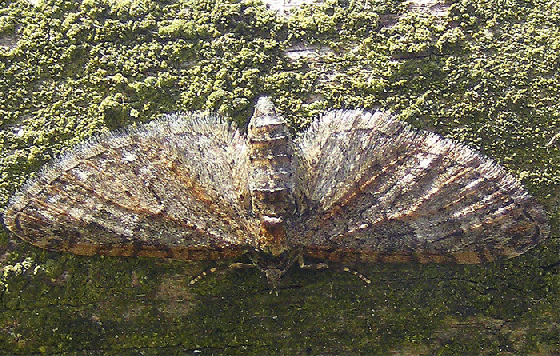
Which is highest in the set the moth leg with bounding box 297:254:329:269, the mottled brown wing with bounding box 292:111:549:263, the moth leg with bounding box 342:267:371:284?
the mottled brown wing with bounding box 292:111:549:263

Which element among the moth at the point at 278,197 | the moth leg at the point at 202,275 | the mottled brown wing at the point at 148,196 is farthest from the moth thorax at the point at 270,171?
the moth leg at the point at 202,275

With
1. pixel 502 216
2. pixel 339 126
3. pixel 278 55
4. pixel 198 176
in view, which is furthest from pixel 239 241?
pixel 502 216

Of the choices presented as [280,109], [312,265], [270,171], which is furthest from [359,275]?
[280,109]

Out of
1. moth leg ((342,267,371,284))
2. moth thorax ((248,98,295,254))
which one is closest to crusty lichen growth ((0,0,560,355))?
moth leg ((342,267,371,284))

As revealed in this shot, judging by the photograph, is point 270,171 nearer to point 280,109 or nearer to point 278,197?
point 278,197

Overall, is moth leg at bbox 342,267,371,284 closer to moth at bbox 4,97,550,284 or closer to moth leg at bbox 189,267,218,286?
moth at bbox 4,97,550,284

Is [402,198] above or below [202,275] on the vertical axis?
above
